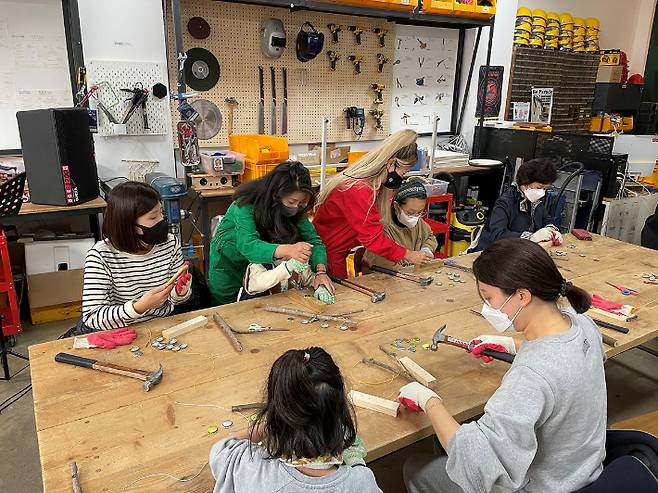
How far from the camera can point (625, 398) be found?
2947 mm

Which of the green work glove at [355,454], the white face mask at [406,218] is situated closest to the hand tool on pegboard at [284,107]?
the white face mask at [406,218]

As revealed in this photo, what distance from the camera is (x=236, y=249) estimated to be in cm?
239

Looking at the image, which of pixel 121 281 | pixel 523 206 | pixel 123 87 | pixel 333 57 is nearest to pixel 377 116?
pixel 333 57

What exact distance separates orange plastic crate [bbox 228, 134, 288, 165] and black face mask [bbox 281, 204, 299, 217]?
5.03 feet

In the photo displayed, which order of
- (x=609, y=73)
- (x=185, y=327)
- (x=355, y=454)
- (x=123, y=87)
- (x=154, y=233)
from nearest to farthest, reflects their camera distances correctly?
(x=355, y=454)
(x=185, y=327)
(x=154, y=233)
(x=123, y=87)
(x=609, y=73)

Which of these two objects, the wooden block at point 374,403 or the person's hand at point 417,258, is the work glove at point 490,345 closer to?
the wooden block at point 374,403

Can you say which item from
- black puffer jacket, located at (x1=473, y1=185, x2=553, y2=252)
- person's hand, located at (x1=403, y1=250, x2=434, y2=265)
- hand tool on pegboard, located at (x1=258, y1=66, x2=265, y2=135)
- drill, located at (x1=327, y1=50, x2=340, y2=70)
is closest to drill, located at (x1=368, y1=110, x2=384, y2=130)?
drill, located at (x1=327, y1=50, x2=340, y2=70)

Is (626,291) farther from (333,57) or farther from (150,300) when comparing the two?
(333,57)

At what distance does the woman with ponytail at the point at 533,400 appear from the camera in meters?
1.14

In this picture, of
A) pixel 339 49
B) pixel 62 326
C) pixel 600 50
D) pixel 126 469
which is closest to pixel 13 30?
pixel 62 326

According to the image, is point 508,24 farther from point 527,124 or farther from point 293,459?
point 293,459

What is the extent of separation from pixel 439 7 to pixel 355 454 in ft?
14.5

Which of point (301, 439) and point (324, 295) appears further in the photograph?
point (324, 295)

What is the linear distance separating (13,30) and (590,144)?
15.2 ft
